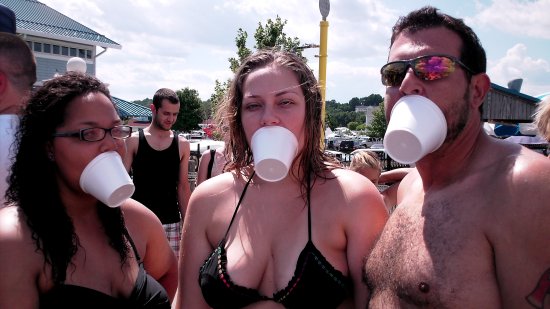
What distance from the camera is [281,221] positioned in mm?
2100

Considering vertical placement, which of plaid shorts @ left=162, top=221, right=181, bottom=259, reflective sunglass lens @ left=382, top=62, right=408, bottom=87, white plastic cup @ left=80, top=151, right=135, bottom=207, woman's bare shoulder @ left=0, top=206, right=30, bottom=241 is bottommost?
plaid shorts @ left=162, top=221, right=181, bottom=259

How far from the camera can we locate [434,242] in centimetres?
174

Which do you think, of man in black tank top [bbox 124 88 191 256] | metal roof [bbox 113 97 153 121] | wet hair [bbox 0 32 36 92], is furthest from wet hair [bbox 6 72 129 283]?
metal roof [bbox 113 97 153 121]

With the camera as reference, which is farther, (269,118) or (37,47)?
(37,47)

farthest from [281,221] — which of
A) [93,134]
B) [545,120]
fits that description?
[545,120]

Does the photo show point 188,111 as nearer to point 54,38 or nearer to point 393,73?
point 54,38

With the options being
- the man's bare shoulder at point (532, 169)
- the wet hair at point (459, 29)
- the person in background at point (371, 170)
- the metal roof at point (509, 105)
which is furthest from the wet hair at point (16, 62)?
the metal roof at point (509, 105)

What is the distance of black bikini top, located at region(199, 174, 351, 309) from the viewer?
6.05 feet

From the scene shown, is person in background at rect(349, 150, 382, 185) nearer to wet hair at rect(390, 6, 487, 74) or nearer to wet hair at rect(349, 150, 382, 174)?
wet hair at rect(349, 150, 382, 174)

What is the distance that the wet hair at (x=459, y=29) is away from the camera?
186 centimetres

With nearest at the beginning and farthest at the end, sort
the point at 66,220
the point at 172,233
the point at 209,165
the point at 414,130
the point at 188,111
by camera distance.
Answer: the point at 414,130, the point at 66,220, the point at 172,233, the point at 209,165, the point at 188,111

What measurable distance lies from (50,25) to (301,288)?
29174mm

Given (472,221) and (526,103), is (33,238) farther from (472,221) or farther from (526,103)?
(526,103)

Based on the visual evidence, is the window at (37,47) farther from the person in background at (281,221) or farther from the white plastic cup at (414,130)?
the white plastic cup at (414,130)
